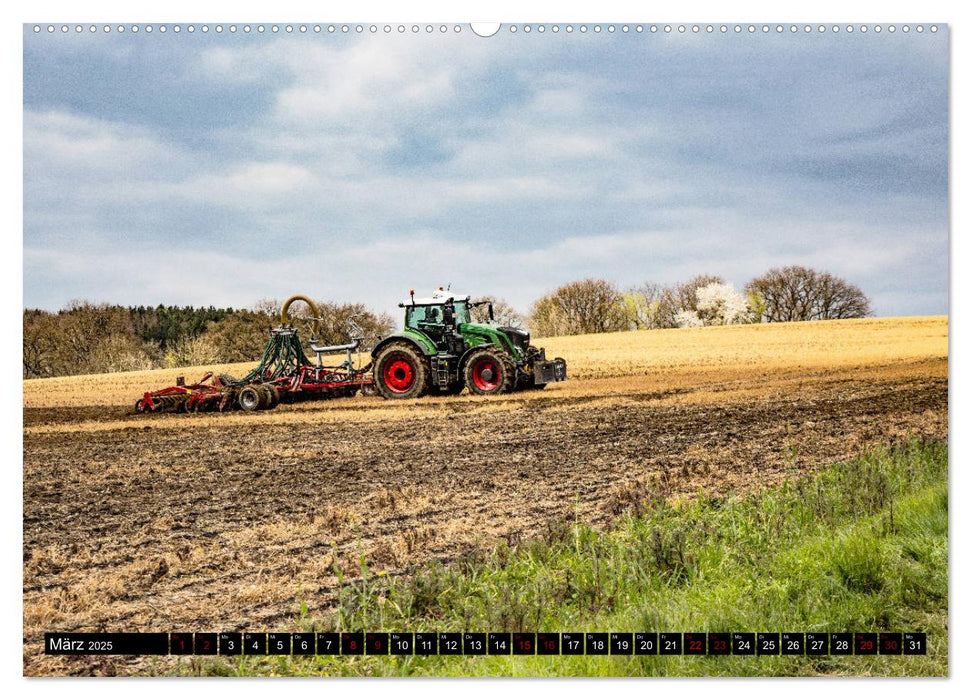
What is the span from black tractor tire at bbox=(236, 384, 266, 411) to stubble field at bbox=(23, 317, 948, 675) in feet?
0.64

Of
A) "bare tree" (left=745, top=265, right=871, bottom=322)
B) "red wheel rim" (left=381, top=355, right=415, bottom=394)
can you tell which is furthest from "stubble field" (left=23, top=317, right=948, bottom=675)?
"bare tree" (left=745, top=265, right=871, bottom=322)

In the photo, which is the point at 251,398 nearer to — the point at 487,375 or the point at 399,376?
the point at 399,376

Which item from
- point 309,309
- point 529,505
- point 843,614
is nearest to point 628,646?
point 843,614

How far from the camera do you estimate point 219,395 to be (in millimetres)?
8109

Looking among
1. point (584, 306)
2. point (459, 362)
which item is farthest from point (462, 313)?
point (459, 362)

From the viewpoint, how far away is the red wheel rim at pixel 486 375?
27.5 ft

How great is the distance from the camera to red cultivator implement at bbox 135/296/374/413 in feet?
22.0

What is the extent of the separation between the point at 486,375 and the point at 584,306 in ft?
9.90

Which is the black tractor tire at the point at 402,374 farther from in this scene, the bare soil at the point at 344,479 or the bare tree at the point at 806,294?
the bare tree at the point at 806,294

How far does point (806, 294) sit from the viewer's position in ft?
16.7

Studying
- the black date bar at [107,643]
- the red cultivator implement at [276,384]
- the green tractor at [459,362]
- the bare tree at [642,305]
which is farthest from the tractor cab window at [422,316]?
the black date bar at [107,643]

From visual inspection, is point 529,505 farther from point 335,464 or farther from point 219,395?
point 219,395

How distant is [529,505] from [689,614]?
1.73m

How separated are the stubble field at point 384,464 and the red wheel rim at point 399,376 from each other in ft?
0.79
